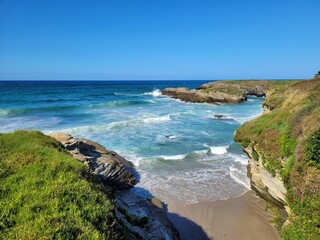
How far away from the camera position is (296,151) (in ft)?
30.7

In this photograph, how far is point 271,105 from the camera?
17.3m

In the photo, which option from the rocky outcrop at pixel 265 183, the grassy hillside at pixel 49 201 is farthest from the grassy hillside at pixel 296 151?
the grassy hillside at pixel 49 201

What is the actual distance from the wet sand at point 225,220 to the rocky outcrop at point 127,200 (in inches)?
36.2

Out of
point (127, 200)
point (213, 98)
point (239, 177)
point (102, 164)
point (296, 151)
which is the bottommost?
point (239, 177)

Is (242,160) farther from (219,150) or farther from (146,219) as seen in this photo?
(146,219)

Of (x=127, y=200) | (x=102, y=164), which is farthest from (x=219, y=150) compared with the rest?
(x=127, y=200)

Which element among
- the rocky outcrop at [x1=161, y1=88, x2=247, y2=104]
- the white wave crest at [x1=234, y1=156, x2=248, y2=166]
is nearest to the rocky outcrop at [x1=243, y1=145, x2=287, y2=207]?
the white wave crest at [x1=234, y1=156, x2=248, y2=166]

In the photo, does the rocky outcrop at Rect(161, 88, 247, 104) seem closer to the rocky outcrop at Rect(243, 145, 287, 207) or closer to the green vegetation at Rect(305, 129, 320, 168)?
the rocky outcrop at Rect(243, 145, 287, 207)

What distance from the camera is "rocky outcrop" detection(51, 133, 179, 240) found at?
8.03 m

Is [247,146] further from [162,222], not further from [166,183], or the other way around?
[162,222]

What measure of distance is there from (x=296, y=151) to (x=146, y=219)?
618cm

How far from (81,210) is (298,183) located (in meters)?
7.21

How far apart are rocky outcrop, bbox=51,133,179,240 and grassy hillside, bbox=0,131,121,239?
1.33m

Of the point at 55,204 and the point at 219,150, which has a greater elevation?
the point at 55,204
